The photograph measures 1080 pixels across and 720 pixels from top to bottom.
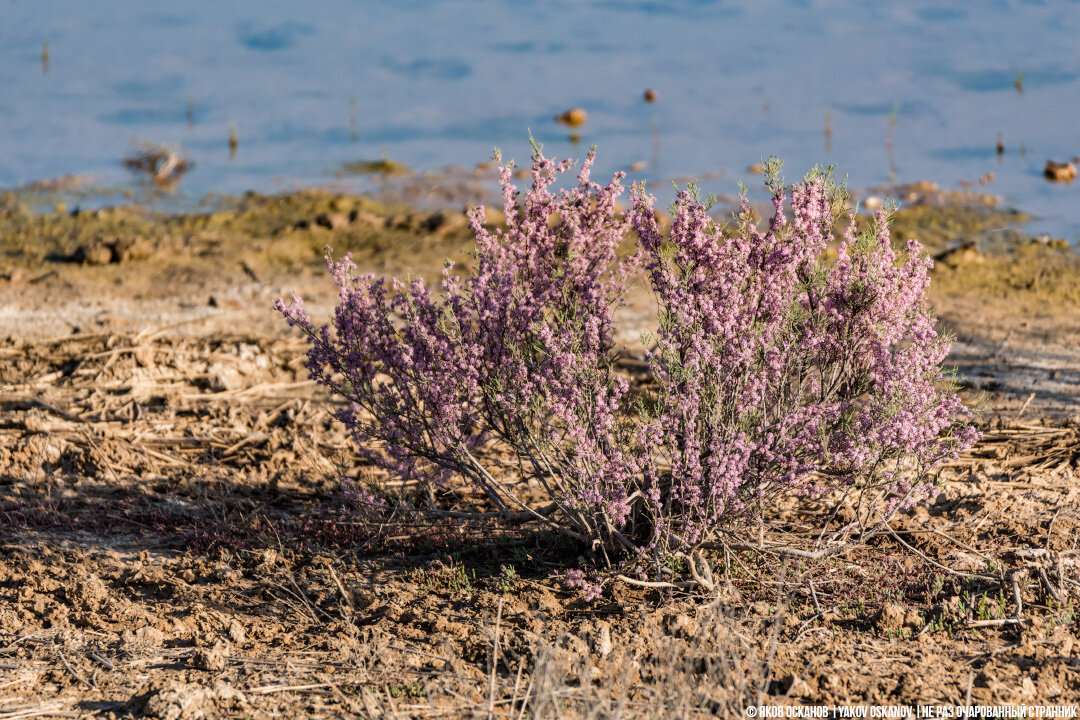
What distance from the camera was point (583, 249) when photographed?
5461mm

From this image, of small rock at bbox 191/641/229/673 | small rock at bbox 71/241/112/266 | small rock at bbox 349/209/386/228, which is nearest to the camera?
small rock at bbox 191/641/229/673

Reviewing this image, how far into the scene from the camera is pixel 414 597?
5465mm

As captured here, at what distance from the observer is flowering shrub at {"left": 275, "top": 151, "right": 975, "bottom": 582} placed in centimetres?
506

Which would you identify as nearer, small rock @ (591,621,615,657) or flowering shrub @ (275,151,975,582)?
small rock @ (591,621,615,657)

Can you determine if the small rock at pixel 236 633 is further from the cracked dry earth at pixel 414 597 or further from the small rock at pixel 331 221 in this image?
the small rock at pixel 331 221

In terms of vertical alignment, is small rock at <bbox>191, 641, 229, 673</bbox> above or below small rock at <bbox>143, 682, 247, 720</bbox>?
below

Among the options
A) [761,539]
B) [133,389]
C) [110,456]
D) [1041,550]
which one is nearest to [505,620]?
[761,539]

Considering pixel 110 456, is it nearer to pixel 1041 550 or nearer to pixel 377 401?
pixel 377 401

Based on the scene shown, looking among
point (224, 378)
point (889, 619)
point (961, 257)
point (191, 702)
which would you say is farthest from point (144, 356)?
point (961, 257)

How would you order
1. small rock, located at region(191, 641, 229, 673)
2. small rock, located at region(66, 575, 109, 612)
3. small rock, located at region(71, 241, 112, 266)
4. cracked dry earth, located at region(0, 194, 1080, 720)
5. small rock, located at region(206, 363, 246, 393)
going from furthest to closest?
small rock, located at region(71, 241, 112, 266) → small rock, located at region(206, 363, 246, 393) → small rock, located at region(66, 575, 109, 612) → small rock, located at region(191, 641, 229, 673) → cracked dry earth, located at region(0, 194, 1080, 720)

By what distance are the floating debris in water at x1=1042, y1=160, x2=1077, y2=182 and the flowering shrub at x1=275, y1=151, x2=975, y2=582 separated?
1359 cm

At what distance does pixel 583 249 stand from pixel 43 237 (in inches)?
497

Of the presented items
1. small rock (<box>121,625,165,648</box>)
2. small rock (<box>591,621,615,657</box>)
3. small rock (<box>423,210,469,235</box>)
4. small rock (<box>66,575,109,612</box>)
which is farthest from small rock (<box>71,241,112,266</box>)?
small rock (<box>591,621,615,657</box>)

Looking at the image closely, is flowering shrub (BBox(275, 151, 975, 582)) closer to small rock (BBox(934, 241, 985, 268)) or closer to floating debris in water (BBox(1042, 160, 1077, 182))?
small rock (BBox(934, 241, 985, 268))
